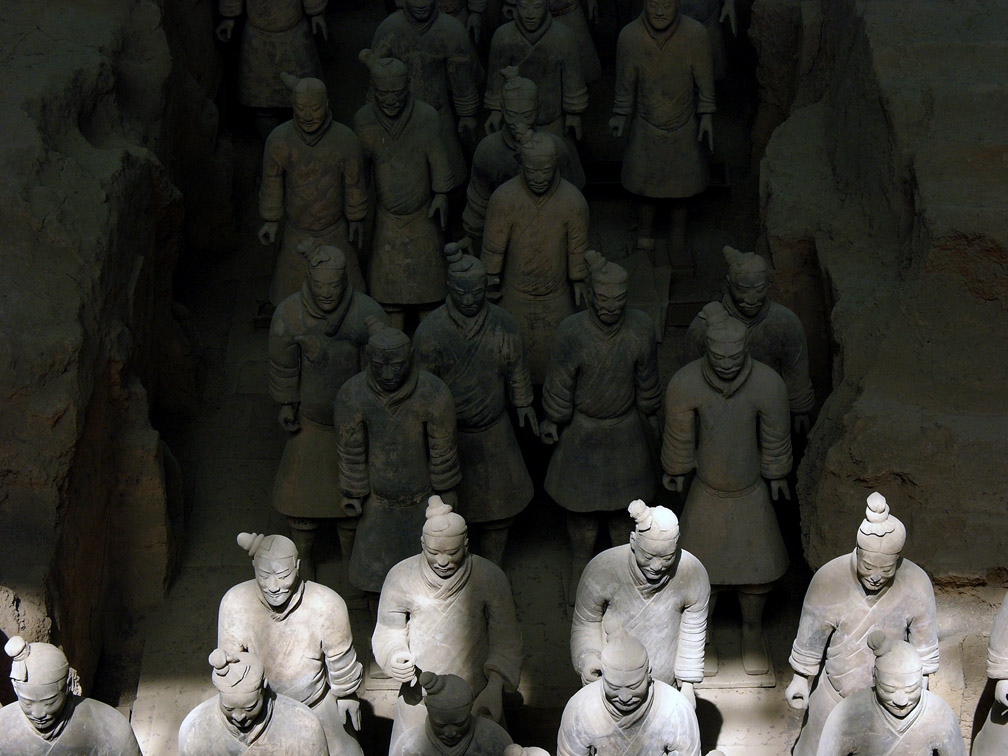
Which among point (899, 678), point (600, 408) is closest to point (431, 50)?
point (600, 408)

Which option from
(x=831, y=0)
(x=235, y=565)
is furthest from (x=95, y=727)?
(x=831, y=0)

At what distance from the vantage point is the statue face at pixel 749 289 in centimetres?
734

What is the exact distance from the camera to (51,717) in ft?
19.3

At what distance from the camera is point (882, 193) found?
7773 mm

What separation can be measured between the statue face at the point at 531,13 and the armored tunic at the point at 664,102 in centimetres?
44

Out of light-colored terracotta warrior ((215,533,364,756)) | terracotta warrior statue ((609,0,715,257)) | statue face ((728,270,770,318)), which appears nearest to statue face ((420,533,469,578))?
light-colored terracotta warrior ((215,533,364,756))

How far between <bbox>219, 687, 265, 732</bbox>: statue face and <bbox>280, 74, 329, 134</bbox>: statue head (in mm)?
3388

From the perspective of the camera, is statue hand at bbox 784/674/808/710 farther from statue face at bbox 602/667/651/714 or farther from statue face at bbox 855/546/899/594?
statue face at bbox 602/667/651/714

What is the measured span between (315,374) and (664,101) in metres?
2.51

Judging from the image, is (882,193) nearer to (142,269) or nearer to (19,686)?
(142,269)

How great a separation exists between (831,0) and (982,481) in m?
3.07

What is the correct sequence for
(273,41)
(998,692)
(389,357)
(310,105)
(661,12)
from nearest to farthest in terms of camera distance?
(998,692) < (389,357) < (310,105) < (661,12) < (273,41)

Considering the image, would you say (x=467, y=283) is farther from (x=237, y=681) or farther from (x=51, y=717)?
(x=51, y=717)

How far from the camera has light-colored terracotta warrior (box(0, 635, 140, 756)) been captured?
19.1 ft
